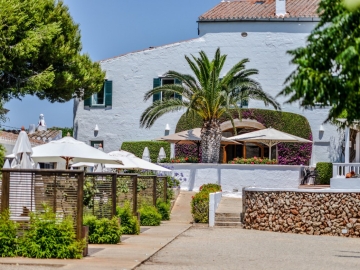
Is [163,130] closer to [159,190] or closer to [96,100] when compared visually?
[96,100]

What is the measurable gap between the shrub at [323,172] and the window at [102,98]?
11991 millimetres

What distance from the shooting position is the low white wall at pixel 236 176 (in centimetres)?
3594

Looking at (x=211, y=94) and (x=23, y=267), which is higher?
(x=211, y=94)

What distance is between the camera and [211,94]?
36.1 metres

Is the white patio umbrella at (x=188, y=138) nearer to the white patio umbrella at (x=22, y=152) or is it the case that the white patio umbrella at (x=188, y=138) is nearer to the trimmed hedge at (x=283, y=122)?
the trimmed hedge at (x=283, y=122)

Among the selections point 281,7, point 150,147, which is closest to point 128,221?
point 150,147

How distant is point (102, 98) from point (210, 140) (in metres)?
10.6

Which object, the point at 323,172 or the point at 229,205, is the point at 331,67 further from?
the point at 323,172

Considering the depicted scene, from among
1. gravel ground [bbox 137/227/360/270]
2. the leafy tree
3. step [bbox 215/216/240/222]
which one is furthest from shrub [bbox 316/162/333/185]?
the leafy tree

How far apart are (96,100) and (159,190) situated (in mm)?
15994

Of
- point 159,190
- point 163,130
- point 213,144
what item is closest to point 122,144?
point 163,130

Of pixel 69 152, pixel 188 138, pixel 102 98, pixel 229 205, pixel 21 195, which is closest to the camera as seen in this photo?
pixel 21 195

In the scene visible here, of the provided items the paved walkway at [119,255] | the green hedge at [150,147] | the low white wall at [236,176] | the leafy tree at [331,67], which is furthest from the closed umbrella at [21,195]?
the green hedge at [150,147]

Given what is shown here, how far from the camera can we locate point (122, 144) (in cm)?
4416
